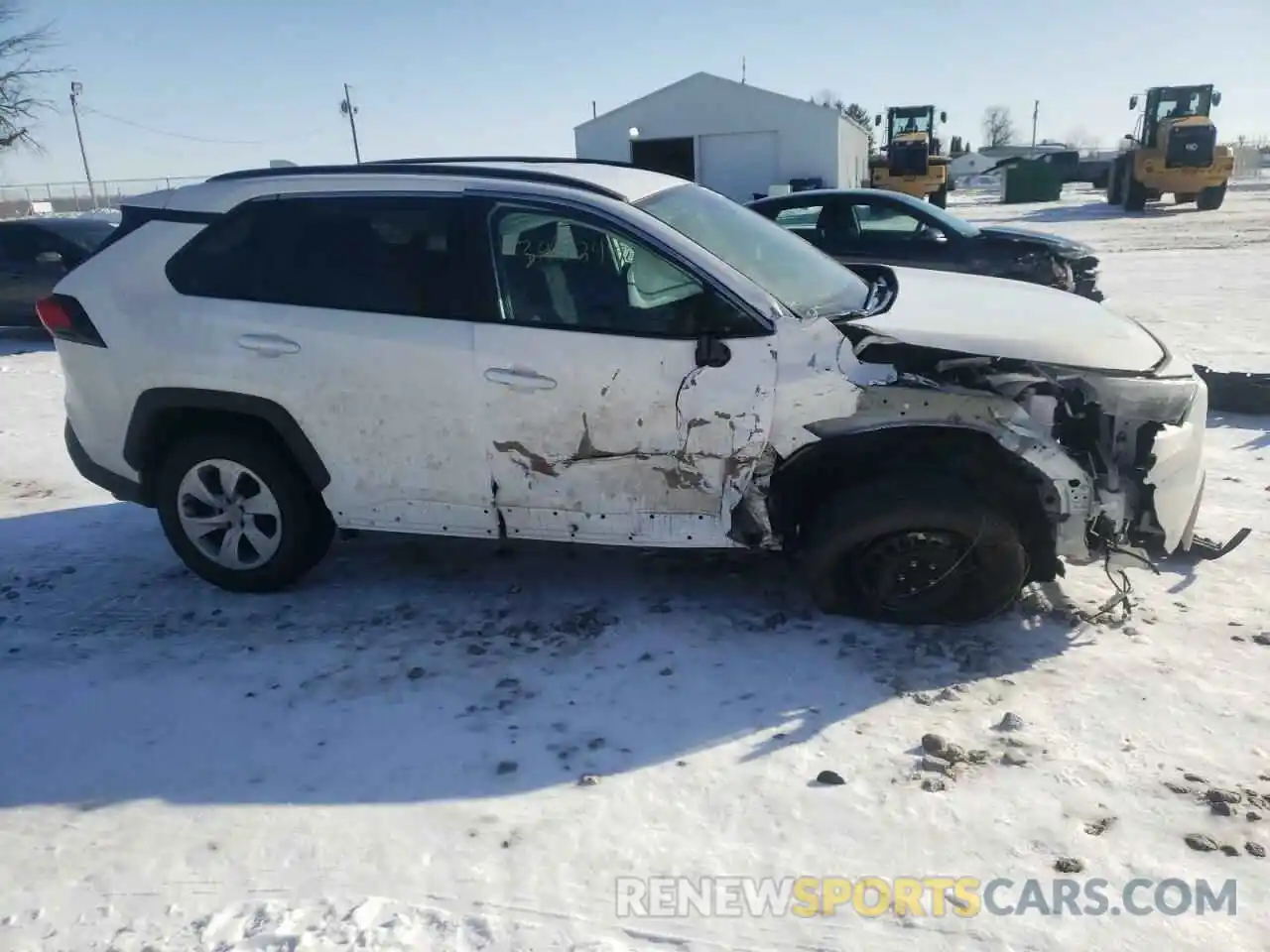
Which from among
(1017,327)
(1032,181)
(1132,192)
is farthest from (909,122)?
(1017,327)

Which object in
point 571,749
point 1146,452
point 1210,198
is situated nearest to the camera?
point 571,749

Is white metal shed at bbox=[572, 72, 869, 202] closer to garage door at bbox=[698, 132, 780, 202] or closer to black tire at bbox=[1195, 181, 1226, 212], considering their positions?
garage door at bbox=[698, 132, 780, 202]

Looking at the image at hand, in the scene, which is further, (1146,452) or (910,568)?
(910,568)

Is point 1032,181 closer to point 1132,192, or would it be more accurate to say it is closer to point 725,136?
point 1132,192

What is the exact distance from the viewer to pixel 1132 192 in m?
26.5

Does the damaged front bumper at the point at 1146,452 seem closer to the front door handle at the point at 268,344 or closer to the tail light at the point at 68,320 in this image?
the front door handle at the point at 268,344

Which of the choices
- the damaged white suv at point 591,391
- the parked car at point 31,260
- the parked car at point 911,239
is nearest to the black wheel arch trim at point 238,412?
the damaged white suv at point 591,391

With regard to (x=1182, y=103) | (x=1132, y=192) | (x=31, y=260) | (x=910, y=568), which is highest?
(x=1182, y=103)

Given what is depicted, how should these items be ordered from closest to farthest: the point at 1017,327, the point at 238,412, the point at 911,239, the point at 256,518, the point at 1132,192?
1. the point at 1017,327
2. the point at 238,412
3. the point at 256,518
4. the point at 911,239
5. the point at 1132,192

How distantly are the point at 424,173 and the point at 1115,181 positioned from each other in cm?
3008

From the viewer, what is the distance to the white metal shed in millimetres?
35156

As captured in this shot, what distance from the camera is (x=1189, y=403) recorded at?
370cm

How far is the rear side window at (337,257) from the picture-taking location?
4043 mm

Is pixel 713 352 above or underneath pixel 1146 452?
above
